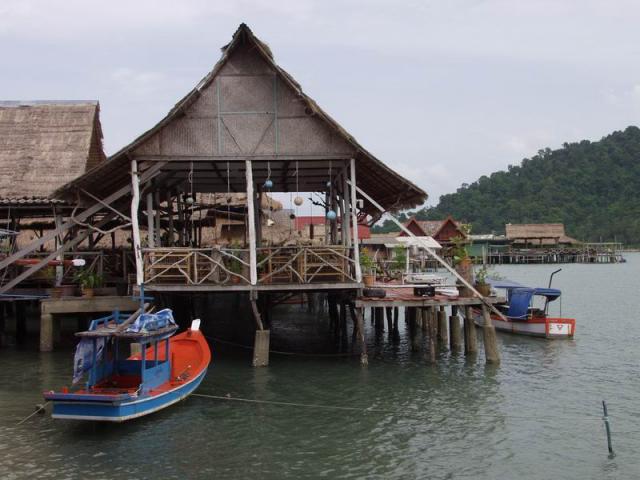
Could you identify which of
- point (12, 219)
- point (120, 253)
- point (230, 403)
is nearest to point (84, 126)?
point (12, 219)

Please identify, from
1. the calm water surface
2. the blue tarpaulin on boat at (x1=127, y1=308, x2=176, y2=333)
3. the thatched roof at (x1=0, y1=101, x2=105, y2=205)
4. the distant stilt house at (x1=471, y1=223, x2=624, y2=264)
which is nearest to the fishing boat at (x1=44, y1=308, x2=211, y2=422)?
the blue tarpaulin on boat at (x1=127, y1=308, x2=176, y2=333)

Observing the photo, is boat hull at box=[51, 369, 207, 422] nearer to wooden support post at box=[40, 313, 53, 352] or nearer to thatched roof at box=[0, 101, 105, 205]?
wooden support post at box=[40, 313, 53, 352]

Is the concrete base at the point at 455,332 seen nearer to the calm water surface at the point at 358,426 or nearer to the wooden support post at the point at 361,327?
the calm water surface at the point at 358,426

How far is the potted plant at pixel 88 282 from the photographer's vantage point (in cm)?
2044

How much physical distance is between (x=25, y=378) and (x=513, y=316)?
55.0 feet

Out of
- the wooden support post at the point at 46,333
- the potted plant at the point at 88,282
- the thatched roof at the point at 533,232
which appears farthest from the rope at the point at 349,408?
the thatched roof at the point at 533,232

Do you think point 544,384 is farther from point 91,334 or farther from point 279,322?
point 279,322

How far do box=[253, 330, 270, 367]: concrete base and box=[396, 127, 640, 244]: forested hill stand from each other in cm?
9731

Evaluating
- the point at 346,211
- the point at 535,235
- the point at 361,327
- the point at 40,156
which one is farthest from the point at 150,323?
the point at 535,235

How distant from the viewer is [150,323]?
46.1 feet

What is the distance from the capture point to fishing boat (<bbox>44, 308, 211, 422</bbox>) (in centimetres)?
1234

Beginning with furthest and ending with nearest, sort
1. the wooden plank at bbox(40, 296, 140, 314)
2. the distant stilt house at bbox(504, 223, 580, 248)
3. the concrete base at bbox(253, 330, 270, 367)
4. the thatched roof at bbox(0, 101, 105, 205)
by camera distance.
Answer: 1. the distant stilt house at bbox(504, 223, 580, 248)
2. the thatched roof at bbox(0, 101, 105, 205)
3. the wooden plank at bbox(40, 296, 140, 314)
4. the concrete base at bbox(253, 330, 270, 367)

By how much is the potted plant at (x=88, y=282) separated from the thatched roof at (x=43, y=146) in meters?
2.90

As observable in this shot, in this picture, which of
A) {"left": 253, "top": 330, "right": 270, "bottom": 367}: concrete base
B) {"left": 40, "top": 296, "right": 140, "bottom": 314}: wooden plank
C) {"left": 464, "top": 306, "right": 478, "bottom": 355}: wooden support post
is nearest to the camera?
{"left": 253, "top": 330, "right": 270, "bottom": 367}: concrete base
